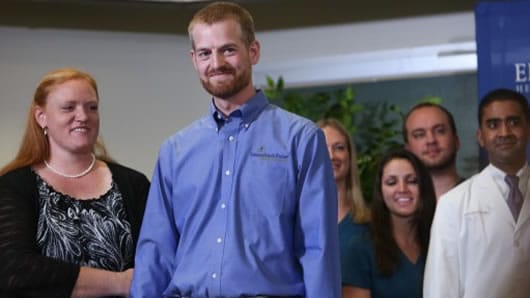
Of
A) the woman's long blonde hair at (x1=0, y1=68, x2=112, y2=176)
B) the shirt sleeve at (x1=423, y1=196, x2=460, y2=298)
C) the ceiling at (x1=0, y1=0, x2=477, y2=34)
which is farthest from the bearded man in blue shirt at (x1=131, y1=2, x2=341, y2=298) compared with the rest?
the ceiling at (x1=0, y1=0, x2=477, y2=34)

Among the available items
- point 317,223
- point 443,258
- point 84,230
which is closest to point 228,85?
point 317,223

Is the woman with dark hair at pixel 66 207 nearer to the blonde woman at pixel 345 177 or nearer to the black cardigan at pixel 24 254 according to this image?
the black cardigan at pixel 24 254

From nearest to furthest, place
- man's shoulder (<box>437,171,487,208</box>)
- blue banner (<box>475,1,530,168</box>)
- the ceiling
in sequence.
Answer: man's shoulder (<box>437,171,487,208</box>), blue banner (<box>475,1,530,168</box>), the ceiling

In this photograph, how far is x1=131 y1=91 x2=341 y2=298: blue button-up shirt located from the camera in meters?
2.41

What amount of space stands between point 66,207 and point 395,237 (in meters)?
1.44

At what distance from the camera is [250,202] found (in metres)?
2.46

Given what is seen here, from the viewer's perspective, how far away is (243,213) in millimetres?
2455

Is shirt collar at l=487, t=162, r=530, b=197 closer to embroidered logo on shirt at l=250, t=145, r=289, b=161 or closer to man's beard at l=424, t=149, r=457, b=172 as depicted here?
man's beard at l=424, t=149, r=457, b=172

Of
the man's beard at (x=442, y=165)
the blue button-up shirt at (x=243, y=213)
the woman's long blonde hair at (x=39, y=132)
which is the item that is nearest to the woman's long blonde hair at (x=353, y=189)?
the man's beard at (x=442, y=165)

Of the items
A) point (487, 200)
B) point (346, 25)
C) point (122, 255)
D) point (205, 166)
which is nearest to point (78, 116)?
point (122, 255)

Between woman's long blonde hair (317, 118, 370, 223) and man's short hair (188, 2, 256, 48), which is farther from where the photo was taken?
woman's long blonde hair (317, 118, 370, 223)

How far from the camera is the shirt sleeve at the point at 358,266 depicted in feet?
12.2

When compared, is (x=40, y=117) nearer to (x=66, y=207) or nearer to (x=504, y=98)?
(x=66, y=207)

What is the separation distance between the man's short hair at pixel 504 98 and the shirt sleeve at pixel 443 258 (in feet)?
1.62
